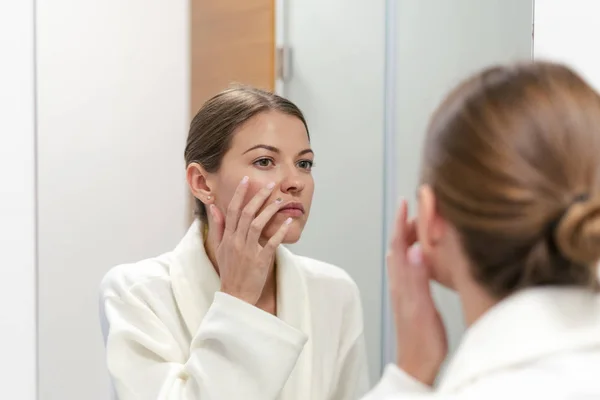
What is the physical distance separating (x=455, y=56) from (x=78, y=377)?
1051mm

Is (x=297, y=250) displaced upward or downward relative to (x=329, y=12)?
downward

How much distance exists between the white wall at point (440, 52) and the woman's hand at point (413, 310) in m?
0.49

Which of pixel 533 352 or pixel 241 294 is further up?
pixel 533 352

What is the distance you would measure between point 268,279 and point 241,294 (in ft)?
0.55

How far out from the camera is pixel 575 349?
21.0 inches

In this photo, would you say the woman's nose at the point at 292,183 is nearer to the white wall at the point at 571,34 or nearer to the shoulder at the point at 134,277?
the shoulder at the point at 134,277

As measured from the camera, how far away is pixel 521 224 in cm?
55

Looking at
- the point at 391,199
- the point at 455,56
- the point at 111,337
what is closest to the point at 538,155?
the point at 111,337

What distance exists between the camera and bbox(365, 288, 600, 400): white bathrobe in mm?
516

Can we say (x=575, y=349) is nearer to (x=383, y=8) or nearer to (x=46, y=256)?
(x=383, y=8)

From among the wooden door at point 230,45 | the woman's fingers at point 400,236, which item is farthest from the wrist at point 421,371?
the wooden door at point 230,45
